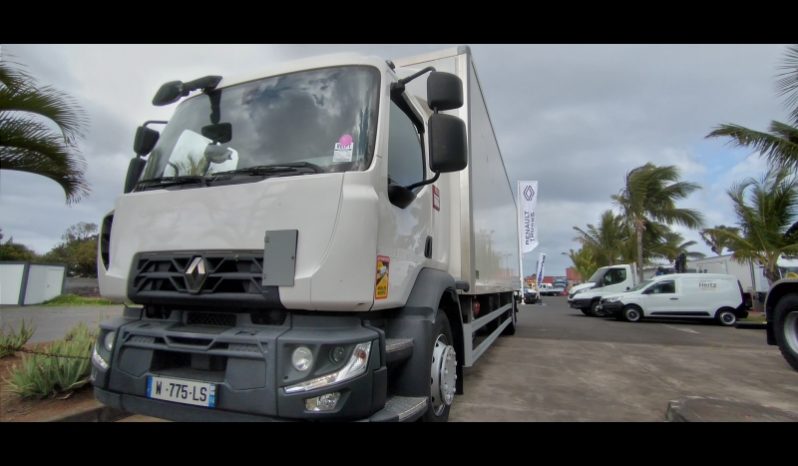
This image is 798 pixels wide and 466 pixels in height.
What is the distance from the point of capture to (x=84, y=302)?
19688mm

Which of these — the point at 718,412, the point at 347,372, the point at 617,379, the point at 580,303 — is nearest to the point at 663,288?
the point at 580,303

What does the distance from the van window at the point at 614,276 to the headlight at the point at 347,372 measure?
1797cm

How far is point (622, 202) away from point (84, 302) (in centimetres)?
2890

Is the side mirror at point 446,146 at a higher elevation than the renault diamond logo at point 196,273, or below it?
higher

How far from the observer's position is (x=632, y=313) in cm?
1442

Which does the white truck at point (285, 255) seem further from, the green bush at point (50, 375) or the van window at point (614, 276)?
the van window at point (614, 276)

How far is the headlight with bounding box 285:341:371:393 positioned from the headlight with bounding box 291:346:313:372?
7 centimetres

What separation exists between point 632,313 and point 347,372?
1513 cm

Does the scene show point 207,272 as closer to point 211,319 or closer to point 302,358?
point 211,319

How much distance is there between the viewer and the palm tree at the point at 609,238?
1202 inches

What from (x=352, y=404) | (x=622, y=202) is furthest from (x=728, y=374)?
(x=622, y=202)

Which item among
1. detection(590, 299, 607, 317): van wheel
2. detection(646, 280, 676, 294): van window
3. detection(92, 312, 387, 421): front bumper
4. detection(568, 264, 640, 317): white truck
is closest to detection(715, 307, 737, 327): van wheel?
detection(646, 280, 676, 294): van window

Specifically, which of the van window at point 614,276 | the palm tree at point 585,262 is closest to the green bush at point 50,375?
the van window at point 614,276

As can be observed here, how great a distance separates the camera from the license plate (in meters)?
2.06
